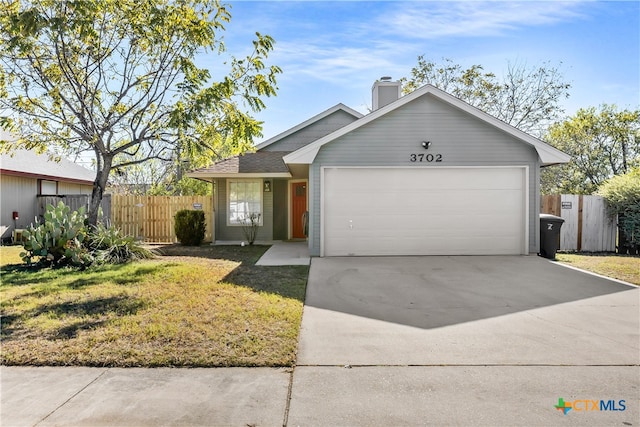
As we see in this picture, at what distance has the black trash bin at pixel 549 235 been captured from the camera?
10.0 metres

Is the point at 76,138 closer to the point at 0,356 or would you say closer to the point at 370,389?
the point at 0,356

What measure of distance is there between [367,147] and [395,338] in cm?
645

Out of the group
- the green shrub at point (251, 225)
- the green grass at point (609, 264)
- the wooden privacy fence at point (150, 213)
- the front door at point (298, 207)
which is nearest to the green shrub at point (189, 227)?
the wooden privacy fence at point (150, 213)

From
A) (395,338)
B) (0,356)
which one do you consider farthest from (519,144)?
(0,356)

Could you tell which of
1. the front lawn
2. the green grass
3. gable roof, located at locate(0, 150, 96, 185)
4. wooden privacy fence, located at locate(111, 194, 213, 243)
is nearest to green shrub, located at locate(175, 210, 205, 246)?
wooden privacy fence, located at locate(111, 194, 213, 243)

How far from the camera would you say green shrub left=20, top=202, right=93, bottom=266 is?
8.38m

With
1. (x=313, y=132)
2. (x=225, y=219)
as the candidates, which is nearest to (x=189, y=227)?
(x=225, y=219)

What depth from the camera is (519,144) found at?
32.9 feet

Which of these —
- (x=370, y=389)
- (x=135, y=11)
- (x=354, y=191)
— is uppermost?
(x=135, y=11)

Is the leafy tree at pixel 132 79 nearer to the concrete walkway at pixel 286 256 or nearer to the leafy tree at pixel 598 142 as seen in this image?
the concrete walkway at pixel 286 256

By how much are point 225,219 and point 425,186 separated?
7.62 metres

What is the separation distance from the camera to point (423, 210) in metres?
10.1

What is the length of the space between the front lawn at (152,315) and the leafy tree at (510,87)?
809 inches

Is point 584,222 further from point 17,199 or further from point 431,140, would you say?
point 17,199
